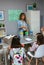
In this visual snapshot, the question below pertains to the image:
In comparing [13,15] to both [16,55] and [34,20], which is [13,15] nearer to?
[34,20]

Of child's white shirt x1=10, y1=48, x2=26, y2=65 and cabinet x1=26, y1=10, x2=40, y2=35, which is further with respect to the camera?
cabinet x1=26, y1=10, x2=40, y2=35

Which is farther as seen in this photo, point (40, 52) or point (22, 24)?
point (22, 24)

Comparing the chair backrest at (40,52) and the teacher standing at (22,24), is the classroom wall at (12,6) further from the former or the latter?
the chair backrest at (40,52)

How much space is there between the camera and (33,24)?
6.74 metres

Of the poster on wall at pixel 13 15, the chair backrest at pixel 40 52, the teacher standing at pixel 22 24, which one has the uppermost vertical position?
the poster on wall at pixel 13 15

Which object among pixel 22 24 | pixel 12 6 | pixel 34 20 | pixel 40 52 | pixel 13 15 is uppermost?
pixel 12 6

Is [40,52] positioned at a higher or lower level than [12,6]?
lower

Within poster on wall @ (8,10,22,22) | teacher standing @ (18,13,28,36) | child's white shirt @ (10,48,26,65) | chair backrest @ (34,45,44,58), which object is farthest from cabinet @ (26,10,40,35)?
child's white shirt @ (10,48,26,65)

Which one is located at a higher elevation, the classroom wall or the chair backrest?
the classroom wall

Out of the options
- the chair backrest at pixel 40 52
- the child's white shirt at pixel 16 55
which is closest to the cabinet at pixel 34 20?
the chair backrest at pixel 40 52

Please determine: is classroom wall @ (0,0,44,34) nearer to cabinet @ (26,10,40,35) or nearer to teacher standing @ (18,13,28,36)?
teacher standing @ (18,13,28,36)

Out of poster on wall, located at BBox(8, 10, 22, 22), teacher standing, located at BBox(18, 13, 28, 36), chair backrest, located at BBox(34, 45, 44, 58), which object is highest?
poster on wall, located at BBox(8, 10, 22, 22)

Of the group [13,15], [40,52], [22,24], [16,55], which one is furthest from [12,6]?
[16,55]

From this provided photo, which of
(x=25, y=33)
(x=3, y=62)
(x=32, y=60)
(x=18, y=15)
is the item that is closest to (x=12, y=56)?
(x=3, y=62)
